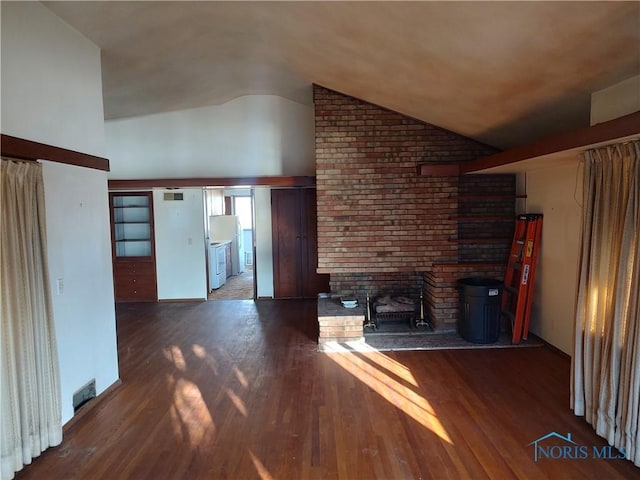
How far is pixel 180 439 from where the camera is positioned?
2.85 metres

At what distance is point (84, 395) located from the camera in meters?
3.27

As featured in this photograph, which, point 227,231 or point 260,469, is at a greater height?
point 227,231

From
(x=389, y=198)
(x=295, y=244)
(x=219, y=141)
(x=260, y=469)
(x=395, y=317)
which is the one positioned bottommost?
(x=260, y=469)

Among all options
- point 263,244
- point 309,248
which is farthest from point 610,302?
point 263,244

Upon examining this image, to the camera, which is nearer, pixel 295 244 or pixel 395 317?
pixel 395 317

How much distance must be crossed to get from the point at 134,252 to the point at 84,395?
4515 millimetres

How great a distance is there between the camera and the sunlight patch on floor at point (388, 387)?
3037mm

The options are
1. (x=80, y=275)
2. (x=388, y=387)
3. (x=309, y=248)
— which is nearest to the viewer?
(x=80, y=275)

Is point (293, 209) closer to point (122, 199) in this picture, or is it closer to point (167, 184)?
point (167, 184)

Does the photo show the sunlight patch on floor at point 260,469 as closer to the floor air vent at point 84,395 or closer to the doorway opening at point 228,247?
the floor air vent at point 84,395

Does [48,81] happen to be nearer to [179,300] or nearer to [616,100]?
[616,100]

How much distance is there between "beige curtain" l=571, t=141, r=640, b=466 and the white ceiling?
74 cm

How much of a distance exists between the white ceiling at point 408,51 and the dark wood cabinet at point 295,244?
8.39 ft

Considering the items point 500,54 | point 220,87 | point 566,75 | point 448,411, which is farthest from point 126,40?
point 448,411
